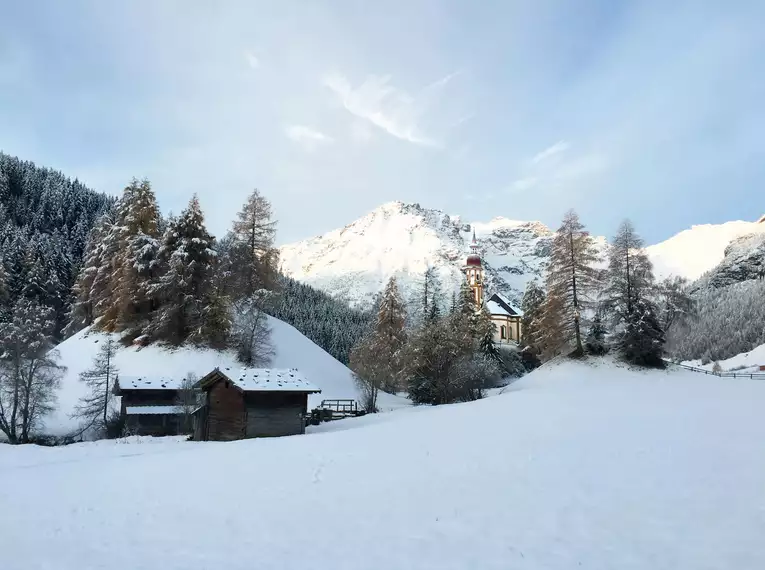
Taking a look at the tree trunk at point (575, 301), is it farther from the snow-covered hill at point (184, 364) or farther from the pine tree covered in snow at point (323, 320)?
the pine tree covered in snow at point (323, 320)

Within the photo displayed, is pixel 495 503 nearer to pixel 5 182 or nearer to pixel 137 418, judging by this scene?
pixel 137 418

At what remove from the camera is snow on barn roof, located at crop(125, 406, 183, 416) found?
3808cm

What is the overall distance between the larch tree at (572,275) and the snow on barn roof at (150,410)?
109 feet

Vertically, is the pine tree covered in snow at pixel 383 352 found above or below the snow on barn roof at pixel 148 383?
above

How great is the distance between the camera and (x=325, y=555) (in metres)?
9.20

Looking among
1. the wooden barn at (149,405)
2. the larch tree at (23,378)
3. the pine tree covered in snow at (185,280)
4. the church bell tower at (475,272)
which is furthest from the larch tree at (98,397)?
the church bell tower at (475,272)

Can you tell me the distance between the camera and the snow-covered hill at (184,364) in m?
42.7

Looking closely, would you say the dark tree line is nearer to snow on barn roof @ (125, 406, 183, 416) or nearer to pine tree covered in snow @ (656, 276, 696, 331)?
snow on barn roof @ (125, 406, 183, 416)

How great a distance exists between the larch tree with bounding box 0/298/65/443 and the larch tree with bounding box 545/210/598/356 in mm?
40990

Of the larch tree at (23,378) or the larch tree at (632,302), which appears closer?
the larch tree at (23,378)

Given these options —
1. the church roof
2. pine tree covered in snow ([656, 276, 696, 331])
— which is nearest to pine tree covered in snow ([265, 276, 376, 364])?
the church roof

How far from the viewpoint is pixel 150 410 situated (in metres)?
38.7

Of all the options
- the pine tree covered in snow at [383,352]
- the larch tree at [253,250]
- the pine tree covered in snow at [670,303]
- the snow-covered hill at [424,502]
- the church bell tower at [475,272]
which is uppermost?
the church bell tower at [475,272]

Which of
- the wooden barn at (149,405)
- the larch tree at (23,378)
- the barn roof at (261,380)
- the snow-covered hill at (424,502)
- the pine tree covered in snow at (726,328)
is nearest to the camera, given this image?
the snow-covered hill at (424,502)
